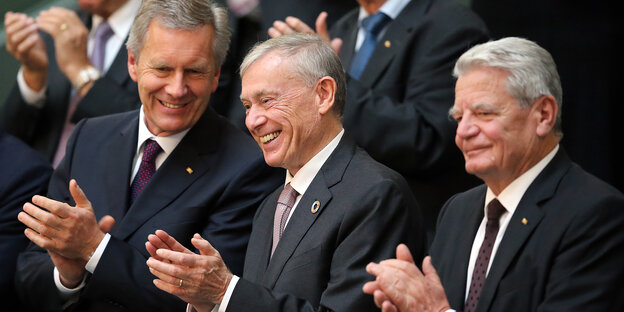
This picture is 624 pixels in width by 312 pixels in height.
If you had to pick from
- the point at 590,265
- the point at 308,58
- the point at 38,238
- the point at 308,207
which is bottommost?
the point at 38,238

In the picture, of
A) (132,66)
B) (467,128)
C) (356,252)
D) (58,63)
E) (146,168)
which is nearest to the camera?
(356,252)

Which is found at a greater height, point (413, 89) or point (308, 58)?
point (308, 58)

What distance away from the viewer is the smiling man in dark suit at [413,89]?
14.2ft

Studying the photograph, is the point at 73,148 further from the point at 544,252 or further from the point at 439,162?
the point at 544,252

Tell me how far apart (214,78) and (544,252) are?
4.74 feet

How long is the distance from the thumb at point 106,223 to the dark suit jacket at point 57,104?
1080mm

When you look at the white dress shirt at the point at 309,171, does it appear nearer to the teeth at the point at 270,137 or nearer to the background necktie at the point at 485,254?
→ the teeth at the point at 270,137

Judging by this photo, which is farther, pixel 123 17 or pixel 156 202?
pixel 123 17

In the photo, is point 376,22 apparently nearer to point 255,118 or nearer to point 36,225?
point 255,118

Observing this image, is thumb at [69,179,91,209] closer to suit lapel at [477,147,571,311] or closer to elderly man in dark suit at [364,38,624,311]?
elderly man in dark suit at [364,38,624,311]

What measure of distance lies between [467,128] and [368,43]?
117cm

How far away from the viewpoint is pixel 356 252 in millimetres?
3334

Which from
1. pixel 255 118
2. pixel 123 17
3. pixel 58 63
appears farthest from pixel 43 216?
pixel 123 17

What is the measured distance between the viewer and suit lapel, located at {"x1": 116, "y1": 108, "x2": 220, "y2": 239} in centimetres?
402
